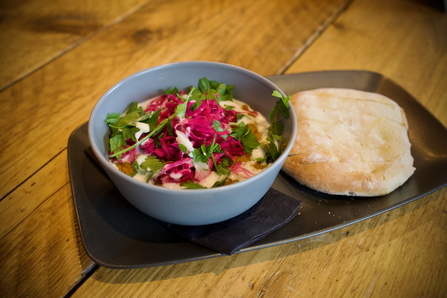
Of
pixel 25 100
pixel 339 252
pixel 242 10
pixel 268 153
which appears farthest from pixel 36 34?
pixel 339 252

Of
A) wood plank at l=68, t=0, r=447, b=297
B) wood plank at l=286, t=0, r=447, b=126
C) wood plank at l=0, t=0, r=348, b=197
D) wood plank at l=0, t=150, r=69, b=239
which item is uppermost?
wood plank at l=0, t=0, r=348, b=197

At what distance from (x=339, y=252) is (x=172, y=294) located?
23.1 inches

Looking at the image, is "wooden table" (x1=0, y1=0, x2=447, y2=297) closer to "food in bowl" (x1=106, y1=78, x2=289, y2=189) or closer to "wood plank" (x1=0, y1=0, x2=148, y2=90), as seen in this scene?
"wood plank" (x1=0, y1=0, x2=148, y2=90)

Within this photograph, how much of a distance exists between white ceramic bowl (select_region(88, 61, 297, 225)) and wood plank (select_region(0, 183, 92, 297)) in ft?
0.90

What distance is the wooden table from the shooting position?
1.10 m

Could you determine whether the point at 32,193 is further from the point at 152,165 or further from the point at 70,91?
the point at 70,91

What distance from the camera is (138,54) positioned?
2164mm

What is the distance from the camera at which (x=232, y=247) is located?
104 cm

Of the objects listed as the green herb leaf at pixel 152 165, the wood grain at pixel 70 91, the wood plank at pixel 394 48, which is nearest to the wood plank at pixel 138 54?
the wood grain at pixel 70 91

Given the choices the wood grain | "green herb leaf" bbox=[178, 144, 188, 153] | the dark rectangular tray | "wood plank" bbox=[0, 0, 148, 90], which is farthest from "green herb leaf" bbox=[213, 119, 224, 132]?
"wood plank" bbox=[0, 0, 148, 90]

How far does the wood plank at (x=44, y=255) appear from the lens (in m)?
1.06

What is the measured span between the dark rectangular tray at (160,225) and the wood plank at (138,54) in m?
0.33

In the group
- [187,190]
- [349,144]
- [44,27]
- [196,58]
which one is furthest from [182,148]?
[44,27]

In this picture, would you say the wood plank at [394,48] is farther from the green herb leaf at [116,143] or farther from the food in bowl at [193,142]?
the green herb leaf at [116,143]
